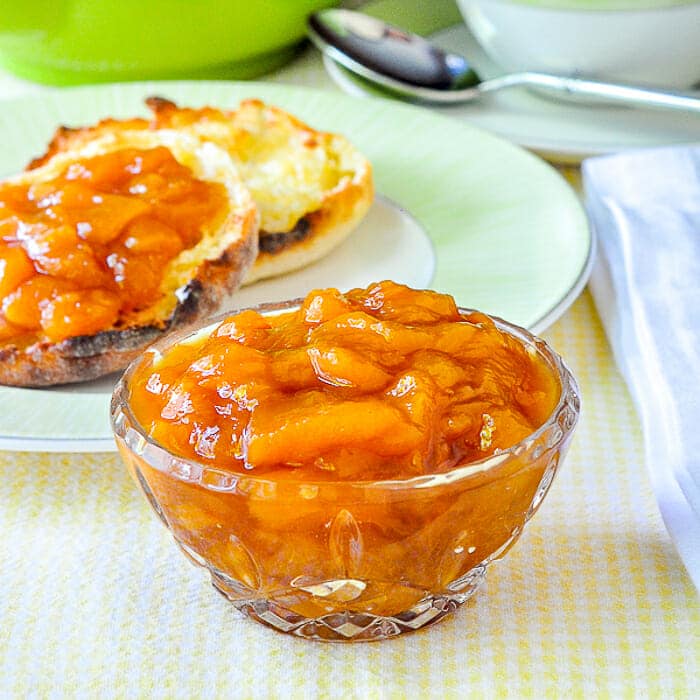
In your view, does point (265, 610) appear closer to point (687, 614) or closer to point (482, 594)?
point (482, 594)

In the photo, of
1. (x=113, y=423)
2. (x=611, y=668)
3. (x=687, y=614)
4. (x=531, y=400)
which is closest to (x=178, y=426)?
(x=113, y=423)

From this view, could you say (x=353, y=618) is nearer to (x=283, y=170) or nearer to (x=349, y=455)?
(x=349, y=455)

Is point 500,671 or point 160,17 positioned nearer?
point 500,671

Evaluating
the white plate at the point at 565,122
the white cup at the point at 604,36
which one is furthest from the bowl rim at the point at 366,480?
the white cup at the point at 604,36

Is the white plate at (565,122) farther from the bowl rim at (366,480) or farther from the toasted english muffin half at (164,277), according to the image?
the bowl rim at (366,480)

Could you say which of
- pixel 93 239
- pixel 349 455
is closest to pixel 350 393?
pixel 349 455

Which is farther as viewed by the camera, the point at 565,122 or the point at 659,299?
the point at 565,122

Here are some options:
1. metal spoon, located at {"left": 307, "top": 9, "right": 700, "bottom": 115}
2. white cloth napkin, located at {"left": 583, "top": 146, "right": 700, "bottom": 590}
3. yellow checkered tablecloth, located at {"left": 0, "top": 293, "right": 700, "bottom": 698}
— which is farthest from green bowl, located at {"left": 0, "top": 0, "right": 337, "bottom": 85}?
yellow checkered tablecloth, located at {"left": 0, "top": 293, "right": 700, "bottom": 698}

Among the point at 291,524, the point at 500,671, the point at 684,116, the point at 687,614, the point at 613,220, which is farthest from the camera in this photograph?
the point at 684,116
